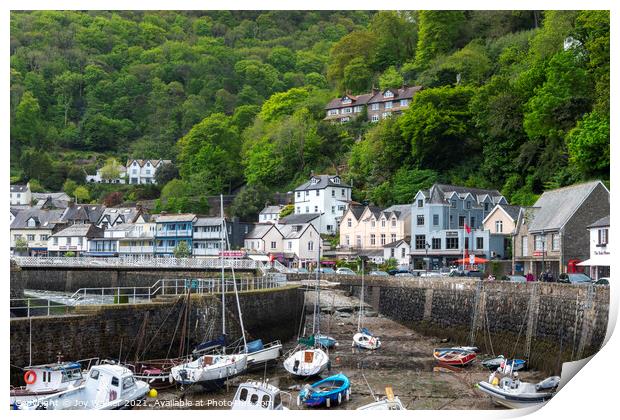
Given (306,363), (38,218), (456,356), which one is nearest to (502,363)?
(456,356)

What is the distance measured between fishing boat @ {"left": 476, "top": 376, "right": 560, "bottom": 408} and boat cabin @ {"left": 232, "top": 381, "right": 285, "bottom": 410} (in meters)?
4.98

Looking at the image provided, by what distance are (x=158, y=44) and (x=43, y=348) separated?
106m

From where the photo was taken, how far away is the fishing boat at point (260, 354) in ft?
65.7

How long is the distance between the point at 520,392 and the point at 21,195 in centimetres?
6296

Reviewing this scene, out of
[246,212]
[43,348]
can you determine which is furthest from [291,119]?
[43,348]

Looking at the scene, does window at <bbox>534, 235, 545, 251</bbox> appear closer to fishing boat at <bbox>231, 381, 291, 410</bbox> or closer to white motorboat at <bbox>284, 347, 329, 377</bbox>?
white motorboat at <bbox>284, 347, 329, 377</bbox>

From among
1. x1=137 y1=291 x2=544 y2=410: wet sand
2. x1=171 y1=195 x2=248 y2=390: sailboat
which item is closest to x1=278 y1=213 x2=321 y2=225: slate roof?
x1=137 y1=291 x2=544 y2=410: wet sand

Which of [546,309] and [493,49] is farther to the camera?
[493,49]

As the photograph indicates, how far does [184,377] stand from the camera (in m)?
17.6

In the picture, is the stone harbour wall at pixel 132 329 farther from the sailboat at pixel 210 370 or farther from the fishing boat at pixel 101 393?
the fishing boat at pixel 101 393

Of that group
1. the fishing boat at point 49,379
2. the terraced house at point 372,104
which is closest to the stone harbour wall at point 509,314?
the fishing boat at point 49,379

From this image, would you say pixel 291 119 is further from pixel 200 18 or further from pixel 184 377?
pixel 200 18

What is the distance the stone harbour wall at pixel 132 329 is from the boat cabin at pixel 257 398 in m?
4.17

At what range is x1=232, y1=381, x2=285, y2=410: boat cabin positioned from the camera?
15125 mm
